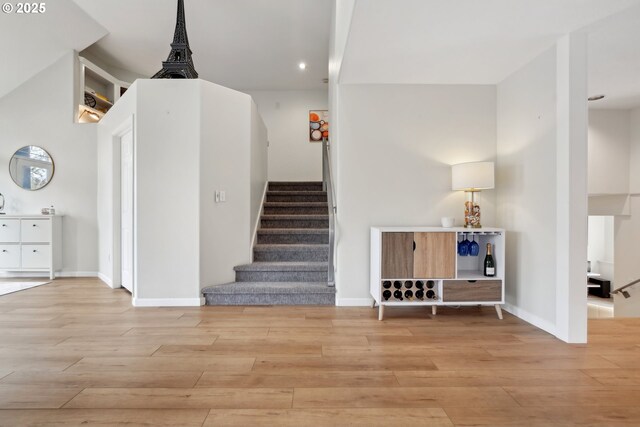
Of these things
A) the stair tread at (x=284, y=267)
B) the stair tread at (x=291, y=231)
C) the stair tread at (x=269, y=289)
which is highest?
the stair tread at (x=291, y=231)

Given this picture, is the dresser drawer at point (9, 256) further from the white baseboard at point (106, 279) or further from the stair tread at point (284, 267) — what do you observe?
the stair tread at point (284, 267)

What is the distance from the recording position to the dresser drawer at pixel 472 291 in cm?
310

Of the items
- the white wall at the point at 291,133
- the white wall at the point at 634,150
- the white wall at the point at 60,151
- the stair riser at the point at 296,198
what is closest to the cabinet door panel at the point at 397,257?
the stair riser at the point at 296,198

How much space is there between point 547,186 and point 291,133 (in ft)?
17.4

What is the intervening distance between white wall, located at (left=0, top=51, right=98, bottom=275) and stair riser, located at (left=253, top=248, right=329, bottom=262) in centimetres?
291

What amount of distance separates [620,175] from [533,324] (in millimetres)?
3217

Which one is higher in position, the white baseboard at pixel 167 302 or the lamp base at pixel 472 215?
the lamp base at pixel 472 215

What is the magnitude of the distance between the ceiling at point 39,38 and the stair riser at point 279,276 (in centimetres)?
439

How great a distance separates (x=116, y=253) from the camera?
14.8 ft

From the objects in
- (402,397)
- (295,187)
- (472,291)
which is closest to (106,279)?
(295,187)

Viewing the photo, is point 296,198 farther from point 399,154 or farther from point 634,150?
point 634,150

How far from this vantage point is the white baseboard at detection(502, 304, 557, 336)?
2.75m

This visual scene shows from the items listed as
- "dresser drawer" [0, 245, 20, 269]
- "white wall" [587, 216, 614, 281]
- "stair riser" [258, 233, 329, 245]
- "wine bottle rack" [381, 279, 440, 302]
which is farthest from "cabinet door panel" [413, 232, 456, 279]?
"white wall" [587, 216, 614, 281]

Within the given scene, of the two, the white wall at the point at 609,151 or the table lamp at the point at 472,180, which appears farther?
the white wall at the point at 609,151
